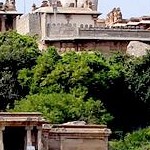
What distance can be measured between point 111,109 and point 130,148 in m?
4.21

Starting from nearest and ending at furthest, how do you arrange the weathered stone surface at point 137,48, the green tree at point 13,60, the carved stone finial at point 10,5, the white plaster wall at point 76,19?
the green tree at point 13,60 → the weathered stone surface at point 137,48 → the white plaster wall at point 76,19 → the carved stone finial at point 10,5

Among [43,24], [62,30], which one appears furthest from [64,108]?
[43,24]

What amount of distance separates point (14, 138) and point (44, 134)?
56.6 inches

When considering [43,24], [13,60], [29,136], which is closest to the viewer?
[29,136]

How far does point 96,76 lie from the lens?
40.9 metres

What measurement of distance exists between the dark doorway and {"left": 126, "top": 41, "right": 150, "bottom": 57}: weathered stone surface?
14.4 m

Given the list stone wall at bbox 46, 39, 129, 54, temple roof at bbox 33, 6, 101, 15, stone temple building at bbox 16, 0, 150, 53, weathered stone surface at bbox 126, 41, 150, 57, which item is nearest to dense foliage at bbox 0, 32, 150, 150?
weathered stone surface at bbox 126, 41, 150, 57

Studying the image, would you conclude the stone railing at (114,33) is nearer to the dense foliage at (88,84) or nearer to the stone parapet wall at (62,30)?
the stone parapet wall at (62,30)

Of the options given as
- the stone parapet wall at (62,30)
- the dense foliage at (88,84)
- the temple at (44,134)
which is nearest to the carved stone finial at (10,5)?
the stone parapet wall at (62,30)

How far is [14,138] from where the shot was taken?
108 feet

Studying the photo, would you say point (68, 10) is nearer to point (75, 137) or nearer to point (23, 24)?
point (23, 24)

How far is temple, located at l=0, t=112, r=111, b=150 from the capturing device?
3173cm

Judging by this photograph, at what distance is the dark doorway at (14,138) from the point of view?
106 ft

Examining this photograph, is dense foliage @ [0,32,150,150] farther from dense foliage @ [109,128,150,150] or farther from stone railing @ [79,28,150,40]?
stone railing @ [79,28,150,40]
